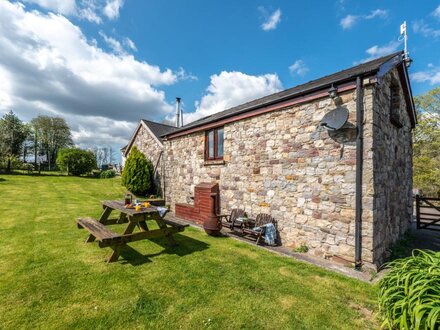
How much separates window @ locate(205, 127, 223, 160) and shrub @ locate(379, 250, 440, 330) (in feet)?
20.4

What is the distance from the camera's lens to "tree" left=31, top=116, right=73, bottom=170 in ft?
127

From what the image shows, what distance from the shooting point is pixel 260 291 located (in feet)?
11.7

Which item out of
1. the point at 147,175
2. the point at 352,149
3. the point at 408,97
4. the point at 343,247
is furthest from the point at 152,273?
the point at 147,175

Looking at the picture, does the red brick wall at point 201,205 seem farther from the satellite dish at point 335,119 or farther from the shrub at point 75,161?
the shrub at point 75,161

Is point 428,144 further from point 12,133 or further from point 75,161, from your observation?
point 12,133

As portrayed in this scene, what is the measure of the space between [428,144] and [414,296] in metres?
23.1

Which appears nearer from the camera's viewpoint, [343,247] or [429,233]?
[343,247]

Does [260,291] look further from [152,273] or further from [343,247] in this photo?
[343,247]

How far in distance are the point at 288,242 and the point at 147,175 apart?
36.4ft

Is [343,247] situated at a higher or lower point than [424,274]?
lower

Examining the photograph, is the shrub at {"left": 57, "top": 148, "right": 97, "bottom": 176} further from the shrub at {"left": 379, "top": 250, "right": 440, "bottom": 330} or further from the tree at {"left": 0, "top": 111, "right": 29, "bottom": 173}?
the shrub at {"left": 379, "top": 250, "right": 440, "bottom": 330}

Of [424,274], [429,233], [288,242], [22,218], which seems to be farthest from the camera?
[429,233]

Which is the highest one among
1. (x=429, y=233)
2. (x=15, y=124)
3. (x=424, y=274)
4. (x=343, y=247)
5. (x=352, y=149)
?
(x=15, y=124)

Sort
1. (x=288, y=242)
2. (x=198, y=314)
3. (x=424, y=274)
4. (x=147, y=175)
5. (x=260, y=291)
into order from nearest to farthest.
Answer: (x=424, y=274) → (x=198, y=314) → (x=260, y=291) → (x=288, y=242) → (x=147, y=175)
